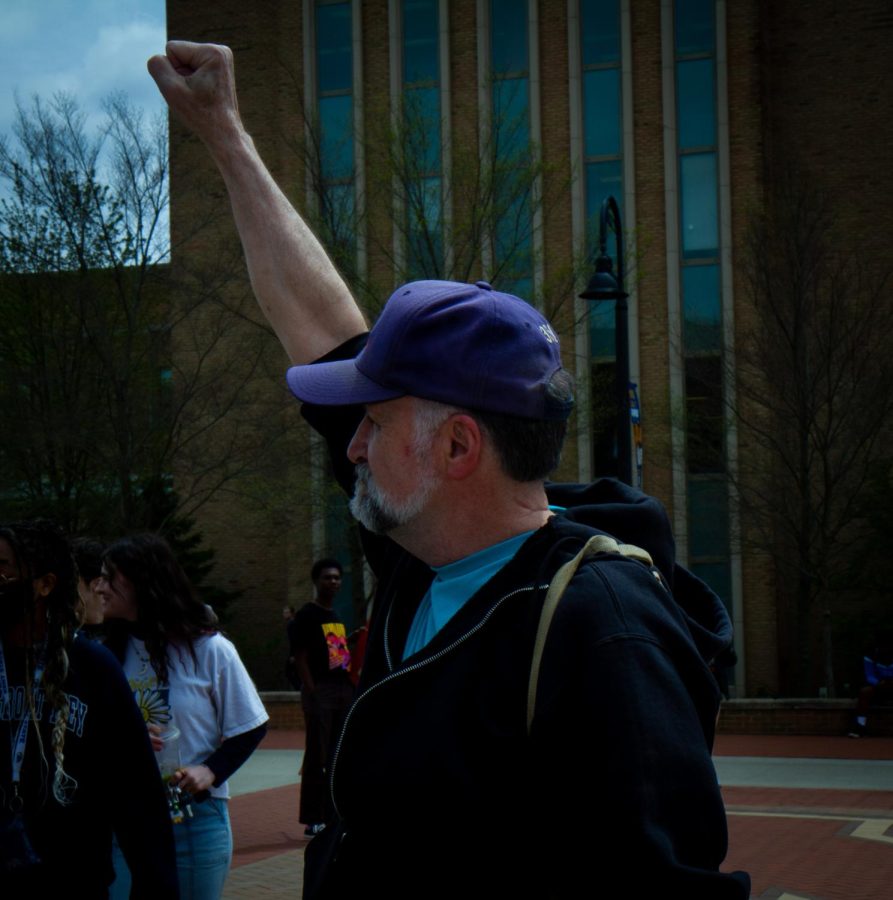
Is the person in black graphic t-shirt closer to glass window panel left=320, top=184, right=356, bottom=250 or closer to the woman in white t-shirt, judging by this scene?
the woman in white t-shirt

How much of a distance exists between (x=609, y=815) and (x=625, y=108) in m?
33.3

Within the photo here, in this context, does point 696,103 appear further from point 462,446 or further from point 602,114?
point 462,446

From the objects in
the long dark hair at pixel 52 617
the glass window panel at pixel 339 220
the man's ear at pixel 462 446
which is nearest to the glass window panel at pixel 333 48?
the glass window panel at pixel 339 220

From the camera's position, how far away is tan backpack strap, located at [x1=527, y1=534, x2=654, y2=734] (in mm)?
1735

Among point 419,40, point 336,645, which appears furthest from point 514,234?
point 336,645

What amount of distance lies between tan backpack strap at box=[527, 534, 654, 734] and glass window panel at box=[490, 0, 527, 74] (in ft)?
111

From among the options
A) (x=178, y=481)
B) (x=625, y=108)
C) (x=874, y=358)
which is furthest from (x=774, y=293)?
(x=178, y=481)

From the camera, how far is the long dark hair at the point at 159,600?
5.30m

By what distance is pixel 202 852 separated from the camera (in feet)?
16.2

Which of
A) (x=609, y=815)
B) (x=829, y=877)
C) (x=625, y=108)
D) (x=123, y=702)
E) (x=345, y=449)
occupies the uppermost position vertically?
(x=625, y=108)

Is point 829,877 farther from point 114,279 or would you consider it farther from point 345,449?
point 114,279

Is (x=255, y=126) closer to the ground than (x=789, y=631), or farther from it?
farther from it

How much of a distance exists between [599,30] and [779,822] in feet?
84.6

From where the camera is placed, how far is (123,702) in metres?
3.90
